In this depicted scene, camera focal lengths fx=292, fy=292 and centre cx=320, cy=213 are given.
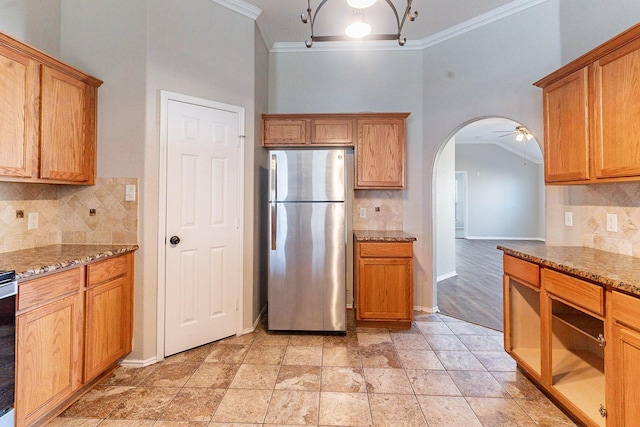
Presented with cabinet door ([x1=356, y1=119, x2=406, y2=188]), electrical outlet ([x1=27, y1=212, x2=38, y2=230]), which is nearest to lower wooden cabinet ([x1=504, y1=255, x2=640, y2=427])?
cabinet door ([x1=356, y1=119, x2=406, y2=188])

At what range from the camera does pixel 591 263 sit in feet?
5.65

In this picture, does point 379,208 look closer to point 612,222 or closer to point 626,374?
point 612,222

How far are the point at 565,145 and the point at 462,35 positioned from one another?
1.91 m

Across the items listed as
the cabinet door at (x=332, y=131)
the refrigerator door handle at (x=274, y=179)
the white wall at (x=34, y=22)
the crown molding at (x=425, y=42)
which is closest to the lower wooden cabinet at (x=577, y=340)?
the cabinet door at (x=332, y=131)

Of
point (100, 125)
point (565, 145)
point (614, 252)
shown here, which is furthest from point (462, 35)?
point (100, 125)

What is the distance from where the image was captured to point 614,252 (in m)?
2.05

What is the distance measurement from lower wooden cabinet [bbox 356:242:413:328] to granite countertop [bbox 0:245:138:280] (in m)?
2.06

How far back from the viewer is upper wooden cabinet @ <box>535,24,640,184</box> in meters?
1.62

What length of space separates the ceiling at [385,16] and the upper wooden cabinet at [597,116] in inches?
50.5

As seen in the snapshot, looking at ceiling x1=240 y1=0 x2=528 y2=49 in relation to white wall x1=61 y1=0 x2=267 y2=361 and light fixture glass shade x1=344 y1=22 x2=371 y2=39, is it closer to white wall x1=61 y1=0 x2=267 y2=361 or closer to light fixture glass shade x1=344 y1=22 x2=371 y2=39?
light fixture glass shade x1=344 y1=22 x2=371 y2=39

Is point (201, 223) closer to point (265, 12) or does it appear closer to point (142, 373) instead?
point (142, 373)

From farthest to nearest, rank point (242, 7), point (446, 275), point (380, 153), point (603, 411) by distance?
point (446, 275), point (380, 153), point (242, 7), point (603, 411)

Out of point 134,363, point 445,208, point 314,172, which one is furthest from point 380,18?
point 134,363

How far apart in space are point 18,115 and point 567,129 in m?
3.60
